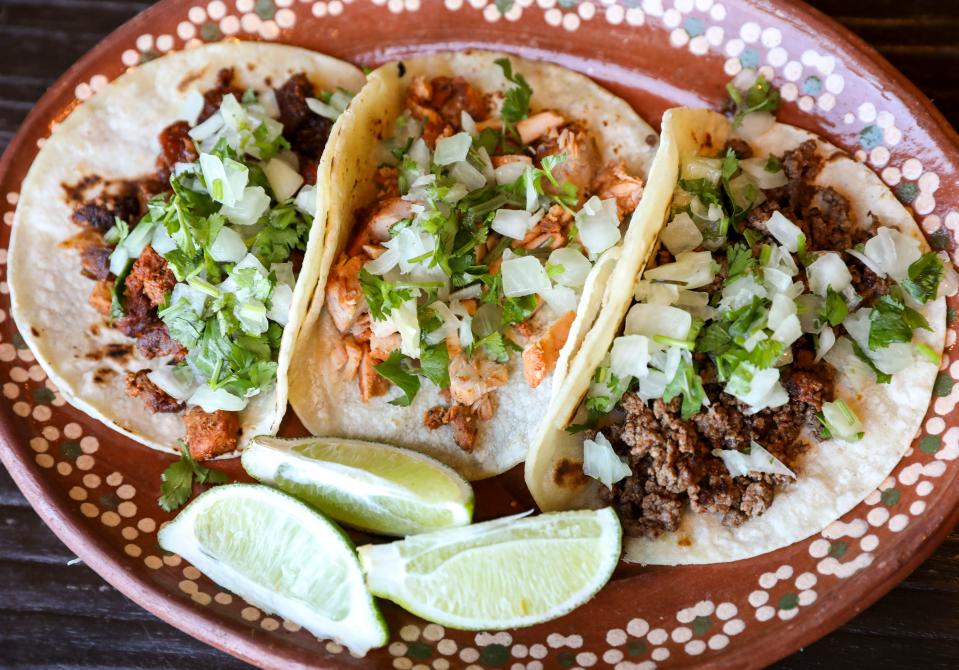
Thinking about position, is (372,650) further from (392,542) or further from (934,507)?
(934,507)

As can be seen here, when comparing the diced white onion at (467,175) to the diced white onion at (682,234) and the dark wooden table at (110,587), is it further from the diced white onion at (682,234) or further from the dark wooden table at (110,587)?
the dark wooden table at (110,587)

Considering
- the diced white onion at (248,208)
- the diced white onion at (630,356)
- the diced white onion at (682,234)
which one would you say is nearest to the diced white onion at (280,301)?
the diced white onion at (248,208)

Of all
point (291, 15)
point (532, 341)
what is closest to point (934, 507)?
point (532, 341)

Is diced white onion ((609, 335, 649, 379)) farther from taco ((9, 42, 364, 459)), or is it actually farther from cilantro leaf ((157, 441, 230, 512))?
cilantro leaf ((157, 441, 230, 512))

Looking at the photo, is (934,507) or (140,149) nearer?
(934,507)

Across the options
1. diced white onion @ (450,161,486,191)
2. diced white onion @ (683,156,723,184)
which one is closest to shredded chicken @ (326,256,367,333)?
diced white onion @ (450,161,486,191)

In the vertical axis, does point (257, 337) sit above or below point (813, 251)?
below

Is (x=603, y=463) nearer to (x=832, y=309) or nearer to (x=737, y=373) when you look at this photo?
(x=737, y=373)
